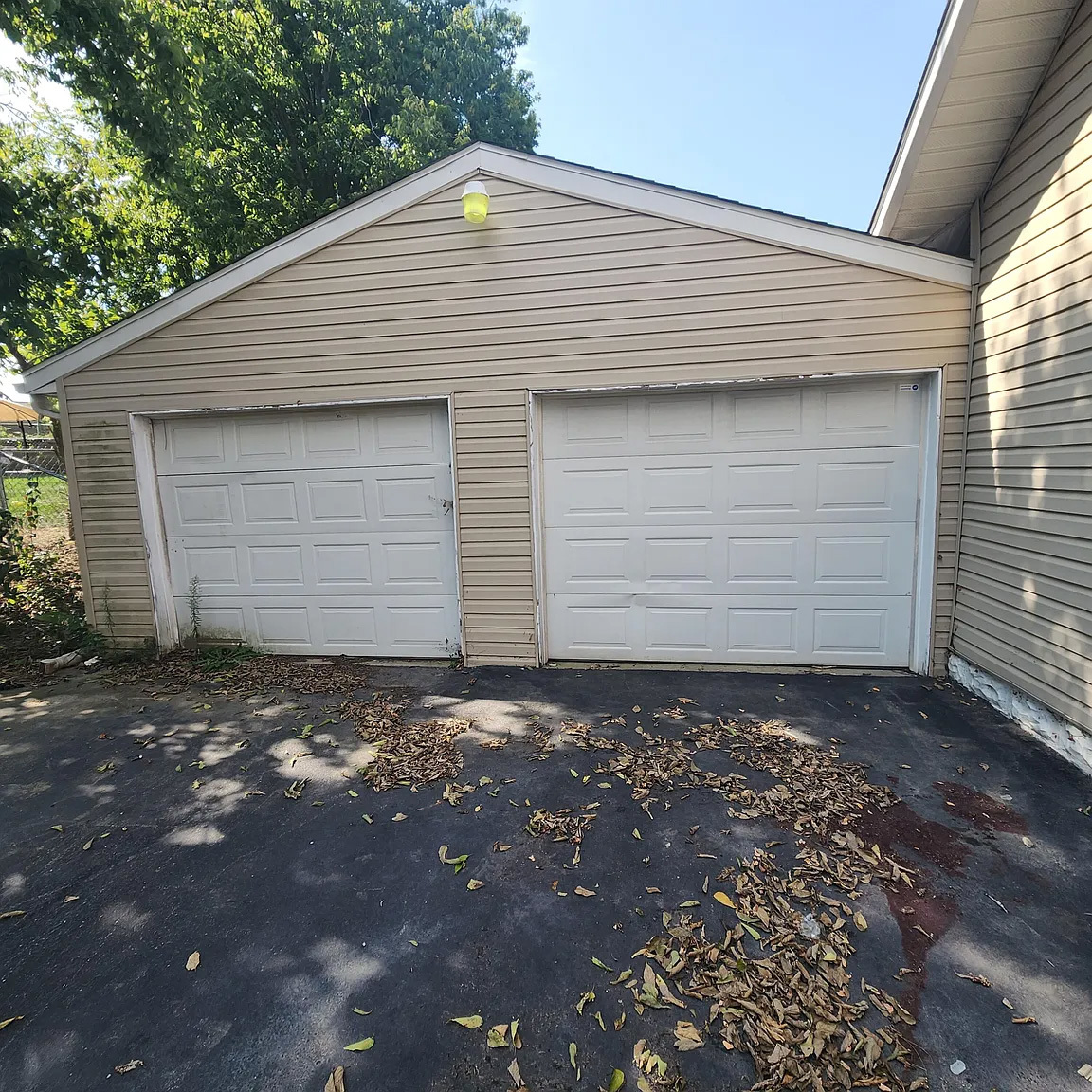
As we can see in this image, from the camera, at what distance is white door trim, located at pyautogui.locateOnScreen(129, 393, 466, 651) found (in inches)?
179

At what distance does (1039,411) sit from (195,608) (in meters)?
6.44

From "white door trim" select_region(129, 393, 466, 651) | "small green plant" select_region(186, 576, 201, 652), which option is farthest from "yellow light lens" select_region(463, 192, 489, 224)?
"small green plant" select_region(186, 576, 201, 652)

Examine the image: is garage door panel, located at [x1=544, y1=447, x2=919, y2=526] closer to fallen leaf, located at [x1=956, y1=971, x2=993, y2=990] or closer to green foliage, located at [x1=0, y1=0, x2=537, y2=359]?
fallen leaf, located at [x1=956, y1=971, x2=993, y2=990]

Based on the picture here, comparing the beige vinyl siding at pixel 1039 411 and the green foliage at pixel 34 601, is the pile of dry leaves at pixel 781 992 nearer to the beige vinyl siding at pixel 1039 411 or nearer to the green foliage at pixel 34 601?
the beige vinyl siding at pixel 1039 411

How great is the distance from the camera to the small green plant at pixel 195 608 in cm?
512

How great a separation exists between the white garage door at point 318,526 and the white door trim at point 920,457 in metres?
0.75

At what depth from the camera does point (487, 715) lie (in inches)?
148

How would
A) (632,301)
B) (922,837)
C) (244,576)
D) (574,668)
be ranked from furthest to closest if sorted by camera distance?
(244,576) < (574,668) < (632,301) < (922,837)

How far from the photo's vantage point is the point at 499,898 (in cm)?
212

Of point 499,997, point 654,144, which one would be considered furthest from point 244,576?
point 654,144

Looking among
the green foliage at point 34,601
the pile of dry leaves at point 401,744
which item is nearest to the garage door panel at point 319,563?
the pile of dry leaves at point 401,744

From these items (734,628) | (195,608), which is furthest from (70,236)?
(734,628)

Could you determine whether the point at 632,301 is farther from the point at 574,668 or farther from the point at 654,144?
the point at 654,144

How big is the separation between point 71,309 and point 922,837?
1350 centimetres
